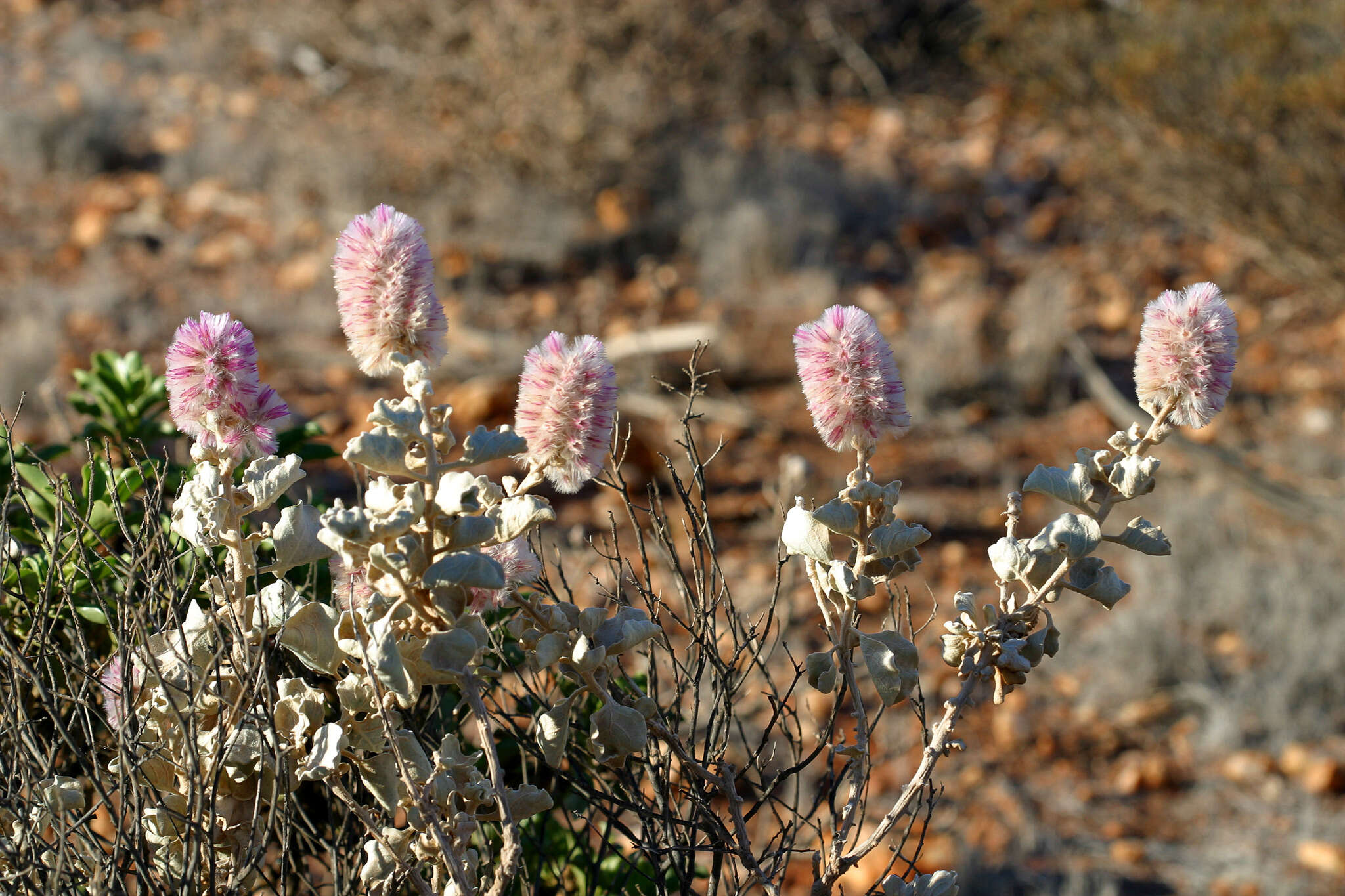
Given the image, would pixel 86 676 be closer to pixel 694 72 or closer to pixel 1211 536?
pixel 1211 536

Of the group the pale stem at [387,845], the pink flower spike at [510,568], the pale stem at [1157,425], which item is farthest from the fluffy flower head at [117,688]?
the pale stem at [1157,425]

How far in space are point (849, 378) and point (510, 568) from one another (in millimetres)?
335

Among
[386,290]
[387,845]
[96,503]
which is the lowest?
[387,845]

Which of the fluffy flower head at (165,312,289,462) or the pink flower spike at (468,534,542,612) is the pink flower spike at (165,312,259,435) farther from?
the pink flower spike at (468,534,542,612)

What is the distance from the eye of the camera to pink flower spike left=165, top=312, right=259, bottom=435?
94 centimetres

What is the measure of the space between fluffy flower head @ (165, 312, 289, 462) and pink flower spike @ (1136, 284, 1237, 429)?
726mm

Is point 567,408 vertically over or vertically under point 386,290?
under

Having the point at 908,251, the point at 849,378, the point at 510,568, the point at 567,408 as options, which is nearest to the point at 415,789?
the point at 510,568

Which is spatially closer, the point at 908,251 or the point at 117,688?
the point at 117,688

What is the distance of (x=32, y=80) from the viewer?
8469mm

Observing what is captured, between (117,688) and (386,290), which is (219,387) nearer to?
(386,290)

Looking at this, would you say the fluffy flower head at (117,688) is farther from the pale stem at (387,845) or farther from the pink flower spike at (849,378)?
the pink flower spike at (849,378)

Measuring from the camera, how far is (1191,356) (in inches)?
37.2

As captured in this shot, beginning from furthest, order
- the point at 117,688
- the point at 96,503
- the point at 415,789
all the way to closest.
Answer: the point at 96,503
the point at 117,688
the point at 415,789
